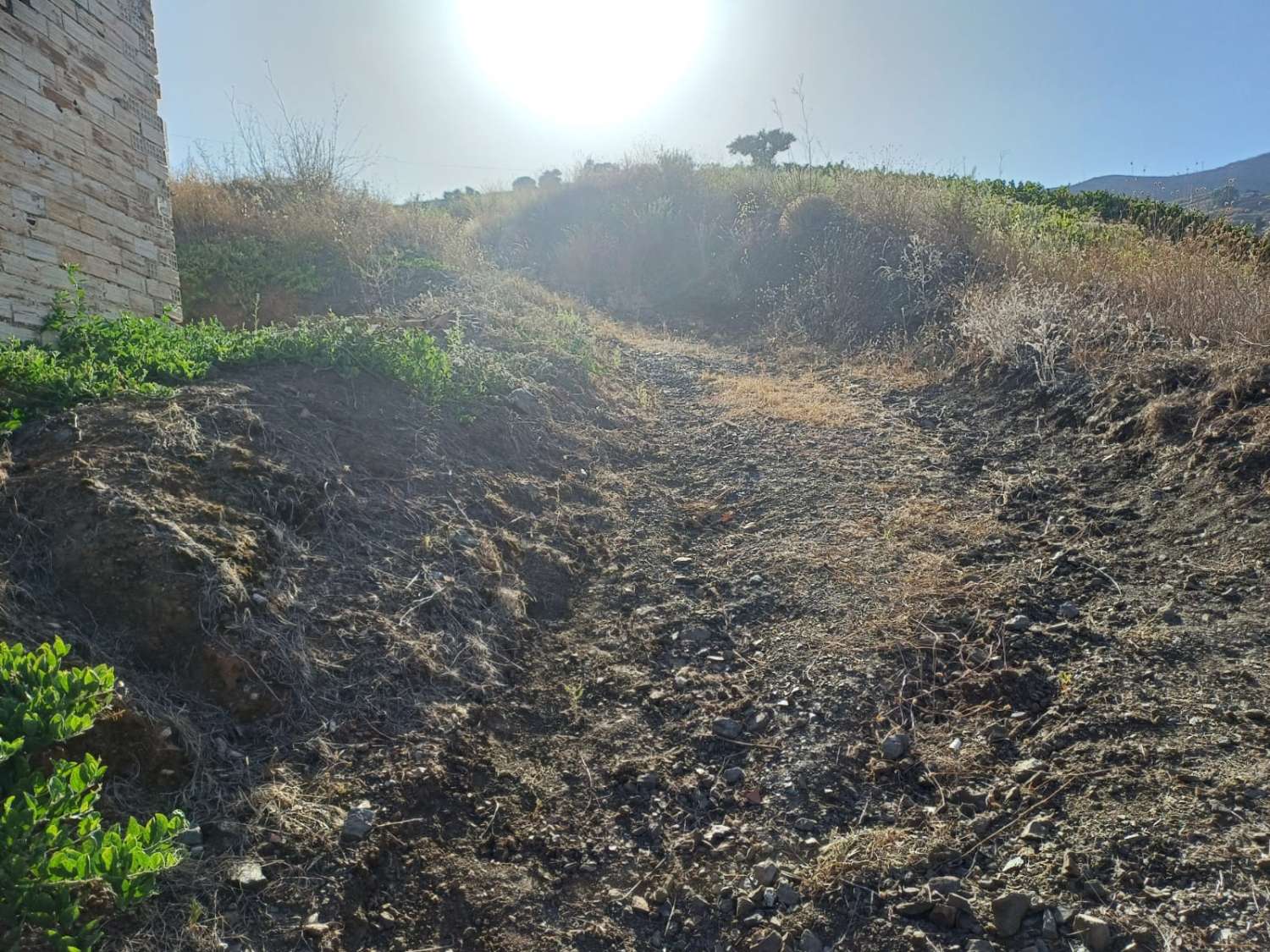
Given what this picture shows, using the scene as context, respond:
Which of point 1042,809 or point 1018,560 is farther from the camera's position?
point 1018,560

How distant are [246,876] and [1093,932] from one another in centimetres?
218

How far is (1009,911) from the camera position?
2.00m

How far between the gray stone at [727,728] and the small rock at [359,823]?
4.23ft

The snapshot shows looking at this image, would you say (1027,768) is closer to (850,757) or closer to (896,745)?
(896,745)

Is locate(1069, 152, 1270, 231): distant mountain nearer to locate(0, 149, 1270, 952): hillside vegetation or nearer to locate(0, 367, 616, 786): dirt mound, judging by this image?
locate(0, 149, 1270, 952): hillside vegetation

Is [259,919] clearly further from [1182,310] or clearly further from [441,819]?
[1182,310]

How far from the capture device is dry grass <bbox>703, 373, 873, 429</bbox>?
6.28m

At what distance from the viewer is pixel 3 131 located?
4891 mm

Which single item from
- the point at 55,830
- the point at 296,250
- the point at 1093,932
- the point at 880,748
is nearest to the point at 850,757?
the point at 880,748

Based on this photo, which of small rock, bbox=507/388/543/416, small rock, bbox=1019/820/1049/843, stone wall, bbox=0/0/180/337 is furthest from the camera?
small rock, bbox=507/388/543/416

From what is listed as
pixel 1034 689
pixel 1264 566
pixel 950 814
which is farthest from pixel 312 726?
pixel 1264 566

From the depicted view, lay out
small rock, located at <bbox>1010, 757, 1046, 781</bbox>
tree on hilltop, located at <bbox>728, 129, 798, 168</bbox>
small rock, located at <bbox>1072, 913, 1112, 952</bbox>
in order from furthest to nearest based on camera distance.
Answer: tree on hilltop, located at <bbox>728, 129, 798, 168</bbox>
small rock, located at <bbox>1010, 757, 1046, 781</bbox>
small rock, located at <bbox>1072, 913, 1112, 952</bbox>

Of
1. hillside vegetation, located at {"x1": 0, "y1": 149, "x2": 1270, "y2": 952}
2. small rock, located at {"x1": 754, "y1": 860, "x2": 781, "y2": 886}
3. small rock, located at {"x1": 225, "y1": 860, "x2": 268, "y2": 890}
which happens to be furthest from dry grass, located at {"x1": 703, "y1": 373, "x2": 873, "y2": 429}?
small rock, located at {"x1": 225, "y1": 860, "x2": 268, "y2": 890}

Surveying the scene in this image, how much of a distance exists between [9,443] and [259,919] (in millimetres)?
2352
